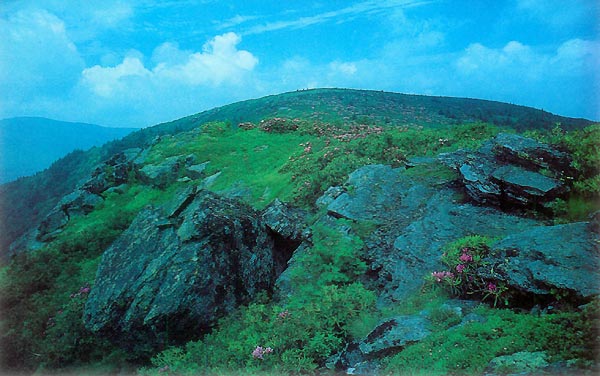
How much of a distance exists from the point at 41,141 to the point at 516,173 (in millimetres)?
15616

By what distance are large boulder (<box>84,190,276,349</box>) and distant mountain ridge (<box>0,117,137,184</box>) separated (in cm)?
530

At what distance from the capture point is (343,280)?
750 cm

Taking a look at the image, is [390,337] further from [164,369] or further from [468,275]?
[164,369]

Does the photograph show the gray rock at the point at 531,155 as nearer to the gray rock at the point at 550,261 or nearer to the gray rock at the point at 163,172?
the gray rock at the point at 550,261

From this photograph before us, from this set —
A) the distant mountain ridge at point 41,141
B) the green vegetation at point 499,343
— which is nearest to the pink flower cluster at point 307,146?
the distant mountain ridge at point 41,141

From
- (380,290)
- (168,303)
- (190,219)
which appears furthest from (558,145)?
(168,303)

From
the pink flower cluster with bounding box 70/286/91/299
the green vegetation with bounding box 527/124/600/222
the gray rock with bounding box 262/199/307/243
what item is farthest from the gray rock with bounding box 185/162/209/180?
the green vegetation with bounding box 527/124/600/222

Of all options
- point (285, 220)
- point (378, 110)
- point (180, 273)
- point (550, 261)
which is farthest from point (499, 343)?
point (378, 110)

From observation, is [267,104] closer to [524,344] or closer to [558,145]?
[558,145]

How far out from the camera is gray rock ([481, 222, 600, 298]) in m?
4.83

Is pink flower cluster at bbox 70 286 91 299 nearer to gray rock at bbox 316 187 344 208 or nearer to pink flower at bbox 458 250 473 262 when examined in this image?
gray rock at bbox 316 187 344 208

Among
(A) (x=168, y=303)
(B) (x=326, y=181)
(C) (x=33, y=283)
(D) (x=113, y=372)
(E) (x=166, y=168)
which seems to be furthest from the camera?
(E) (x=166, y=168)

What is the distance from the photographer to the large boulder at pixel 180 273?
22.4 feet

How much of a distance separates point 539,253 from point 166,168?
1125cm
